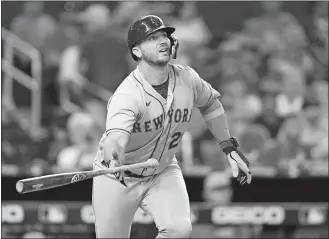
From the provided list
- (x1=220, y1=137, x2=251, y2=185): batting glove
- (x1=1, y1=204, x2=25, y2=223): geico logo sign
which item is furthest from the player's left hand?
(x1=1, y1=204, x2=25, y2=223): geico logo sign

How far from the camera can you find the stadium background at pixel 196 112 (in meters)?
6.82

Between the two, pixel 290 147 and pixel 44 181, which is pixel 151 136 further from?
pixel 290 147

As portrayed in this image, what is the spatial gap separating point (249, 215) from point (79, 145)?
208 cm

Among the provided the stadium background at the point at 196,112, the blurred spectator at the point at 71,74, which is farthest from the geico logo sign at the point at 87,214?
the blurred spectator at the point at 71,74

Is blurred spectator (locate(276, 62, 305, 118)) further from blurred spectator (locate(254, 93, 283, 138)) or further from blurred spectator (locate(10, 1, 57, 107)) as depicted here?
blurred spectator (locate(10, 1, 57, 107))

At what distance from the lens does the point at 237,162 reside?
4594mm

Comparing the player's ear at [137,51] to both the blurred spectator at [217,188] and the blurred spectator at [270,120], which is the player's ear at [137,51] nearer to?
the blurred spectator at [217,188]

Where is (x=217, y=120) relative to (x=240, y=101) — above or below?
below

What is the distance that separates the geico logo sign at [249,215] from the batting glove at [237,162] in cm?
219

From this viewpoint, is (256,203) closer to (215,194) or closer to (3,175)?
(215,194)

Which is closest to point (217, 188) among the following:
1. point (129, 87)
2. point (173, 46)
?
point (173, 46)

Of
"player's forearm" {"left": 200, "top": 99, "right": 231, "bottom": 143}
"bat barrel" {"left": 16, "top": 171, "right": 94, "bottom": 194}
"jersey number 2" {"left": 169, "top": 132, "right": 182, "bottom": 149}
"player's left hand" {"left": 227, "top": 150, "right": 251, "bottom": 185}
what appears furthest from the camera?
"player's forearm" {"left": 200, "top": 99, "right": 231, "bottom": 143}

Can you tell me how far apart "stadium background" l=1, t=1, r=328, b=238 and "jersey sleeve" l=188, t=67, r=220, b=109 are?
7.70 ft

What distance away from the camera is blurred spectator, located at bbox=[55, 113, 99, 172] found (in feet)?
24.1
